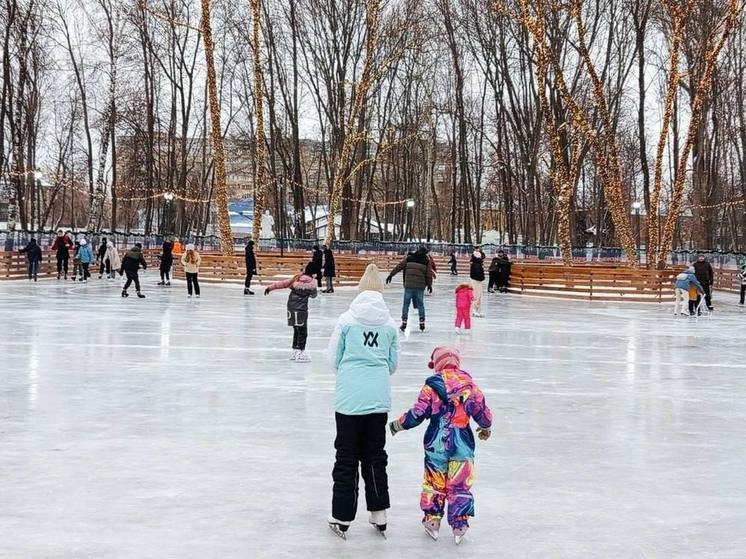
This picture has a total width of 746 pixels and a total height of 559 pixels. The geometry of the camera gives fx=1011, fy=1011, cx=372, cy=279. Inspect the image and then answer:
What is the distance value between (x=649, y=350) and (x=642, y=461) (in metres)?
8.00

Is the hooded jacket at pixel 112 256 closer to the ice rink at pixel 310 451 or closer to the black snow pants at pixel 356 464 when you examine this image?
the ice rink at pixel 310 451

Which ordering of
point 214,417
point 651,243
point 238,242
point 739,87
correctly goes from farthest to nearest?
point 238,242 < point 739,87 < point 651,243 < point 214,417

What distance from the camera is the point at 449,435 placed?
16.9ft

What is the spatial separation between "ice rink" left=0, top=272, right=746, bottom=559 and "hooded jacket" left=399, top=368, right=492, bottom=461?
0.47 m

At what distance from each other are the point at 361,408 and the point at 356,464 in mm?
310

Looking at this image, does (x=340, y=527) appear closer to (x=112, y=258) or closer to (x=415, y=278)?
(x=415, y=278)

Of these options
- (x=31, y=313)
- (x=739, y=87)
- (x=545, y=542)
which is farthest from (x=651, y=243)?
(x=545, y=542)

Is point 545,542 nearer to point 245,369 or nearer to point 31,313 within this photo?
point 245,369

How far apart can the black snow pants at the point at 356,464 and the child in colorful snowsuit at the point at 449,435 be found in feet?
0.49

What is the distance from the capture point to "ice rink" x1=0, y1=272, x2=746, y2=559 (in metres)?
5.13

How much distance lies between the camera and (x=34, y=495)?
5848mm

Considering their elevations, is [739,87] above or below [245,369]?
above

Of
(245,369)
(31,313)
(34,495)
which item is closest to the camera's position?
(34,495)

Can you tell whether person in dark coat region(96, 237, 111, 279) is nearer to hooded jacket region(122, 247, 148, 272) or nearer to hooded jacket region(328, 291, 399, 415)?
hooded jacket region(122, 247, 148, 272)
